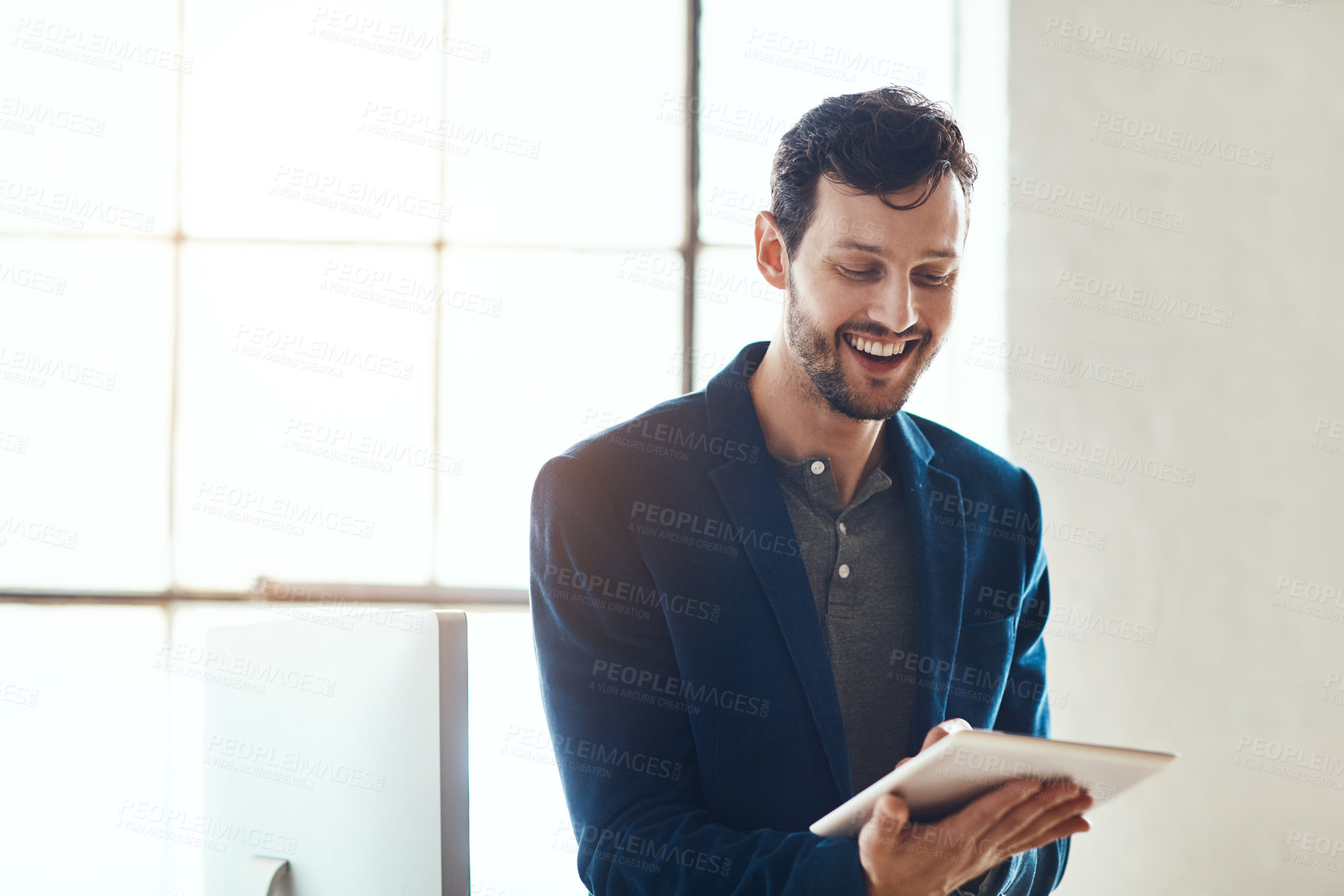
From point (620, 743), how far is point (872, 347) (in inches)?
24.8

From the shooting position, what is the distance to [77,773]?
219 centimetres

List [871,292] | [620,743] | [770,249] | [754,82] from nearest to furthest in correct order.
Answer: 1. [620,743]
2. [871,292]
3. [770,249]
4. [754,82]

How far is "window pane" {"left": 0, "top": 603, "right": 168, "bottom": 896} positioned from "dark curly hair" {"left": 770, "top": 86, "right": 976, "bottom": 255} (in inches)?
75.0

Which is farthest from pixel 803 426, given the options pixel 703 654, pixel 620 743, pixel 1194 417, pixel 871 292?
pixel 1194 417

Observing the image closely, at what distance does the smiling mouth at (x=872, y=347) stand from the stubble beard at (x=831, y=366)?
0.02 metres


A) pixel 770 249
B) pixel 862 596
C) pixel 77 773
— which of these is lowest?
pixel 77 773

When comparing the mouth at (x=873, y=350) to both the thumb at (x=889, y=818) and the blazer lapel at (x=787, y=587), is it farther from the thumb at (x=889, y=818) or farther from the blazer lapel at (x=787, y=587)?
the thumb at (x=889, y=818)

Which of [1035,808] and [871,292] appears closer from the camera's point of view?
[1035,808]

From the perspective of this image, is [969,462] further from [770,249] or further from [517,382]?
[517,382]

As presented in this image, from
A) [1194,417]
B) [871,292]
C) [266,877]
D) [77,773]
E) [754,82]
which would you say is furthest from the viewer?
[754,82]

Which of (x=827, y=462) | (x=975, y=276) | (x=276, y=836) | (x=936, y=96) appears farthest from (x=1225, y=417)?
(x=276, y=836)

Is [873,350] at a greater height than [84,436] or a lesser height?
greater

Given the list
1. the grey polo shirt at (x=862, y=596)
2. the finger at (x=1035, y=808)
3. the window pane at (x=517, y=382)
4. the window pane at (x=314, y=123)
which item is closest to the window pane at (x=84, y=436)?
the window pane at (x=314, y=123)

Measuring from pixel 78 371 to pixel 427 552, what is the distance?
0.95m
